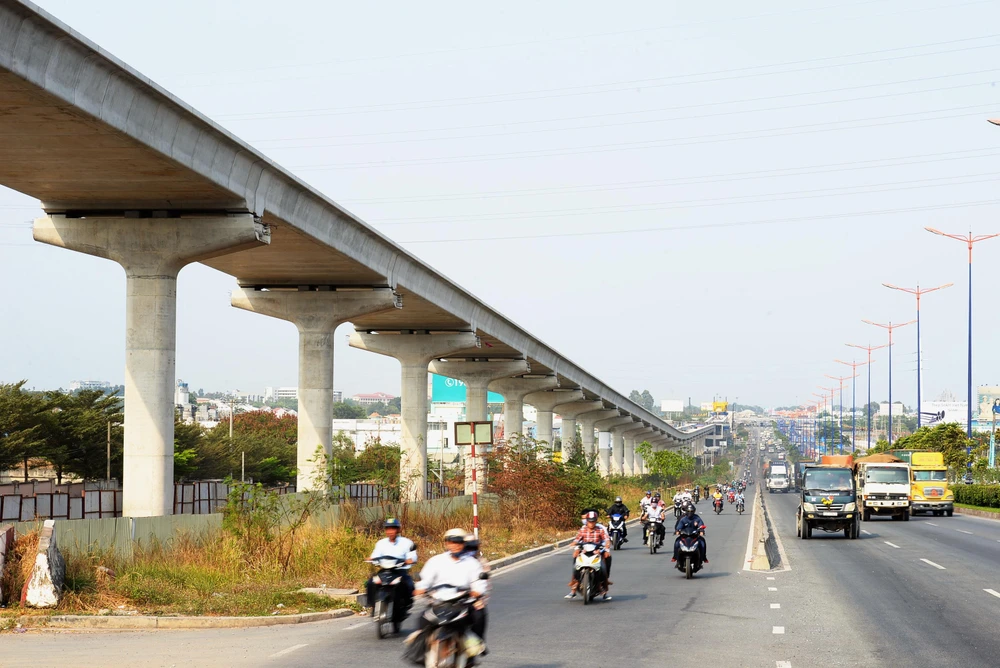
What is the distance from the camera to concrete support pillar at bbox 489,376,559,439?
74.6 metres

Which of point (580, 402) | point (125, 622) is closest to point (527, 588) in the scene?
point (125, 622)

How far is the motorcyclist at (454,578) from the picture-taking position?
11.0 metres

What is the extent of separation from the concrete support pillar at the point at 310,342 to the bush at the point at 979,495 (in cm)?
4042

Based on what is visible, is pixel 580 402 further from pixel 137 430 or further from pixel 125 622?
pixel 125 622

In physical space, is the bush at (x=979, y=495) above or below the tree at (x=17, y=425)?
below

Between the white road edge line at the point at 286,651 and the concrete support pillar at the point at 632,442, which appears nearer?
the white road edge line at the point at 286,651

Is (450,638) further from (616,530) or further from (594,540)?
(616,530)

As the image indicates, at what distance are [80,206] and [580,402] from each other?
72.1m

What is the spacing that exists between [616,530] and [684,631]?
18.6 meters

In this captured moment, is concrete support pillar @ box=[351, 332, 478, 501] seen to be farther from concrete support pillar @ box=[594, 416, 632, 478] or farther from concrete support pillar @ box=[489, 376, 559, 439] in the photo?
concrete support pillar @ box=[594, 416, 632, 478]

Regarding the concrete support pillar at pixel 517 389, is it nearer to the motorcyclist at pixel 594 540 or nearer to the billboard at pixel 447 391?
the billboard at pixel 447 391

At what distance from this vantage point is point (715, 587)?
21828 mm

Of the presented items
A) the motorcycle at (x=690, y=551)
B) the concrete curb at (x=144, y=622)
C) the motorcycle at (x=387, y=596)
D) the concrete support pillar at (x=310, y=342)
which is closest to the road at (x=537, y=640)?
the motorcycle at (x=387, y=596)

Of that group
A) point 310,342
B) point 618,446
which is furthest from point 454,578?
point 618,446
